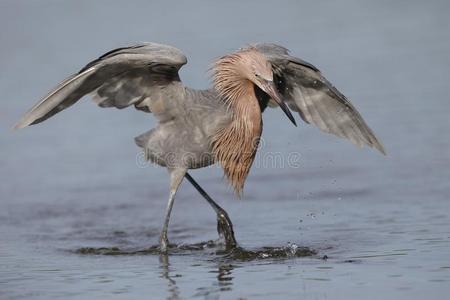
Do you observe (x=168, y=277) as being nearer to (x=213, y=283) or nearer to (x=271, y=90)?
(x=213, y=283)

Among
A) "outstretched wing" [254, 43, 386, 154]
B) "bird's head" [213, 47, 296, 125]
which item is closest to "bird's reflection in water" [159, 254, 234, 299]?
"bird's head" [213, 47, 296, 125]

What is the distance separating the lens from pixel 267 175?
13.5 m

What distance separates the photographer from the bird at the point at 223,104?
10.0m

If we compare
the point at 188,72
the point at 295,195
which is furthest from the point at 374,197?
the point at 188,72

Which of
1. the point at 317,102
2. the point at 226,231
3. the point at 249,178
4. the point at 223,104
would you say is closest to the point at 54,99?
the point at 223,104

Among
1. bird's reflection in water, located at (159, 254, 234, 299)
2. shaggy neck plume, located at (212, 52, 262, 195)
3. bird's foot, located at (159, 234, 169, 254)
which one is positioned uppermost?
shaggy neck plume, located at (212, 52, 262, 195)

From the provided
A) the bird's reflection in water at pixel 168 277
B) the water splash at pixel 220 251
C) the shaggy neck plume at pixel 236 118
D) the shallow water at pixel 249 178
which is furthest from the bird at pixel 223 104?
the shallow water at pixel 249 178

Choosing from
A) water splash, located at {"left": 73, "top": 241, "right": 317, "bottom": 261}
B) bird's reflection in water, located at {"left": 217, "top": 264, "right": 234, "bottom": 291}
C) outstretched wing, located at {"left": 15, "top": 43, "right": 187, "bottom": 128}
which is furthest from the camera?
outstretched wing, located at {"left": 15, "top": 43, "right": 187, "bottom": 128}

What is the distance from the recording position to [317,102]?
423 inches

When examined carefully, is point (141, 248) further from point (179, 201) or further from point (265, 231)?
point (179, 201)

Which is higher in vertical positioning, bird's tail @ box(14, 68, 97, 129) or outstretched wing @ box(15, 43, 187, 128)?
outstretched wing @ box(15, 43, 187, 128)

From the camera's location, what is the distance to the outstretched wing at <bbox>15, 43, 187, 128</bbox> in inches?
371

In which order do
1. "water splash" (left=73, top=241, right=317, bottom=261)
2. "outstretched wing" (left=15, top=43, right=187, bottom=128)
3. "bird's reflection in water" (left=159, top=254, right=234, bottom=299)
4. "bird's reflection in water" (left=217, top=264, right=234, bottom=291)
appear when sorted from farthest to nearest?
"outstretched wing" (left=15, top=43, right=187, bottom=128) → "water splash" (left=73, top=241, right=317, bottom=261) → "bird's reflection in water" (left=217, top=264, right=234, bottom=291) → "bird's reflection in water" (left=159, top=254, right=234, bottom=299)

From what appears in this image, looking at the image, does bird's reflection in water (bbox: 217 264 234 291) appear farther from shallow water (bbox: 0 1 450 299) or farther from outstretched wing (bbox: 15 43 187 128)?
outstretched wing (bbox: 15 43 187 128)
